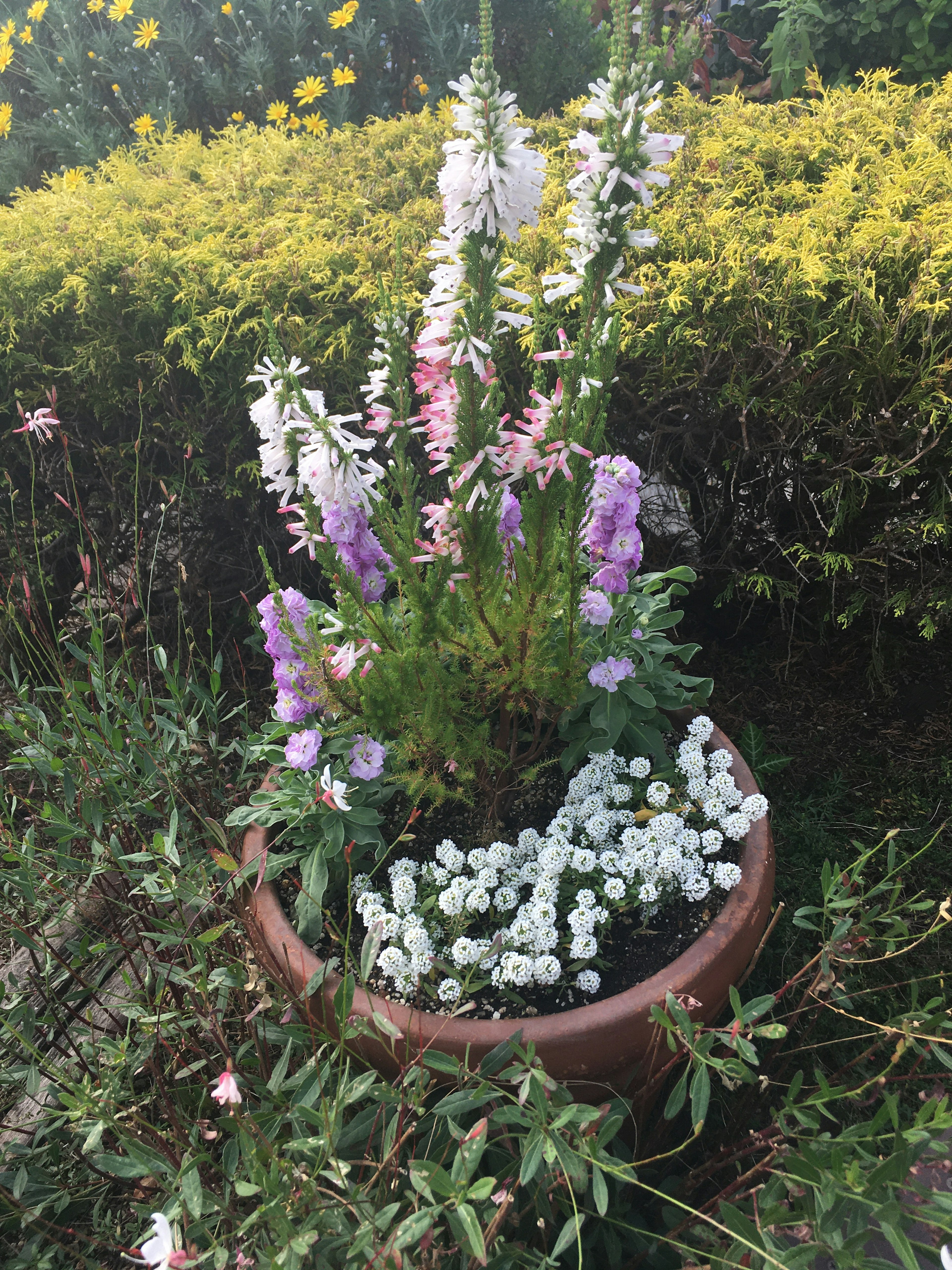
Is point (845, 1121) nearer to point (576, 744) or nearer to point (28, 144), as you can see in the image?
point (576, 744)

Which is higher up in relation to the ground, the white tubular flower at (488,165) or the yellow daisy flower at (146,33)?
the yellow daisy flower at (146,33)

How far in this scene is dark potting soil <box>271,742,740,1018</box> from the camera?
1664 mm

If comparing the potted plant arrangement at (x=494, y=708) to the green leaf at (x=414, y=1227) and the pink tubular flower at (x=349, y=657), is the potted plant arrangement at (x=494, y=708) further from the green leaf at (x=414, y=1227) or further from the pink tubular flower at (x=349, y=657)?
the green leaf at (x=414, y=1227)

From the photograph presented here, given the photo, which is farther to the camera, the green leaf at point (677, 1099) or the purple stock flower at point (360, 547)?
the purple stock flower at point (360, 547)

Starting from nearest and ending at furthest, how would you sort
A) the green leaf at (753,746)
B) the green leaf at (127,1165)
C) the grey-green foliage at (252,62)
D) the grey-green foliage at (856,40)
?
the green leaf at (127,1165)
the green leaf at (753,746)
the grey-green foliage at (856,40)
the grey-green foliage at (252,62)

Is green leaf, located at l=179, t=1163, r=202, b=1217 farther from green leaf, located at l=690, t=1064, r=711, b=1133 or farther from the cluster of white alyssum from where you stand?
green leaf, located at l=690, t=1064, r=711, b=1133

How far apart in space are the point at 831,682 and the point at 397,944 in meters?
1.93

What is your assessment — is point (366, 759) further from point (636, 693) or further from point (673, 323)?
point (673, 323)

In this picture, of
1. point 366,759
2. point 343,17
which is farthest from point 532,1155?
point 343,17

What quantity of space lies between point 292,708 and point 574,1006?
871 mm

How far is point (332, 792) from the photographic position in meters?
1.44

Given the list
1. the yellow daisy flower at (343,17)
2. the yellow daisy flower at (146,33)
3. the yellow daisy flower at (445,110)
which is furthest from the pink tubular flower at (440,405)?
the yellow daisy flower at (146,33)

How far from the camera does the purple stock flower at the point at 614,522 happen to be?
1.64 metres

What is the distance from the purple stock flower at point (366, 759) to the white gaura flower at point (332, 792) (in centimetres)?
17
